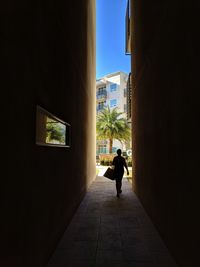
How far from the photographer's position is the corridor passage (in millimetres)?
3750

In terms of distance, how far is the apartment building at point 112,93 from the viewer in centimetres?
4856

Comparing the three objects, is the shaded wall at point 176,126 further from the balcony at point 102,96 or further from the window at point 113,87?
the balcony at point 102,96

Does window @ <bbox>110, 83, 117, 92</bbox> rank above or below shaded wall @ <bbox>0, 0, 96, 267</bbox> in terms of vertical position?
above

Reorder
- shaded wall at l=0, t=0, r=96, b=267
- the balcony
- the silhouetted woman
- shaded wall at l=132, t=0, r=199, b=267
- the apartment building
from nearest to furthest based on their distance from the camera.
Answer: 1. shaded wall at l=0, t=0, r=96, b=267
2. shaded wall at l=132, t=0, r=199, b=267
3. the silhouetted woman
4. the apartment building
5. the balcony

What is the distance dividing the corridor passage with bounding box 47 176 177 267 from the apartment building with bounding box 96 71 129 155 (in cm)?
4138

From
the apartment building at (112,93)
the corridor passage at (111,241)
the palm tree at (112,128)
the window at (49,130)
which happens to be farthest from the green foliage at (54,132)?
the apartment building at (112,93)

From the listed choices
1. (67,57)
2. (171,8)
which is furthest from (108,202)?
(171,8)

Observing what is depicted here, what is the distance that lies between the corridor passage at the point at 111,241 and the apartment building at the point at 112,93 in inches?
1629

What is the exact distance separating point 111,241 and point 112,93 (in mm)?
46984

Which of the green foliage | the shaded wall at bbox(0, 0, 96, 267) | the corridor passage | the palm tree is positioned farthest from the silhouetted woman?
the palm tree

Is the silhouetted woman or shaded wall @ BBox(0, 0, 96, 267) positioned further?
the silhouetted woman

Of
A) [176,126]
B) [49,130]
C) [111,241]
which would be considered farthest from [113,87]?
[176,126]

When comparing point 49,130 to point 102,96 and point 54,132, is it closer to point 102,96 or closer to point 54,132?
point 54,132

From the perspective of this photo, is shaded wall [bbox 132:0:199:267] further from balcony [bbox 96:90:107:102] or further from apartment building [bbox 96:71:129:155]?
balcony [bbox 96:90:107:102]
